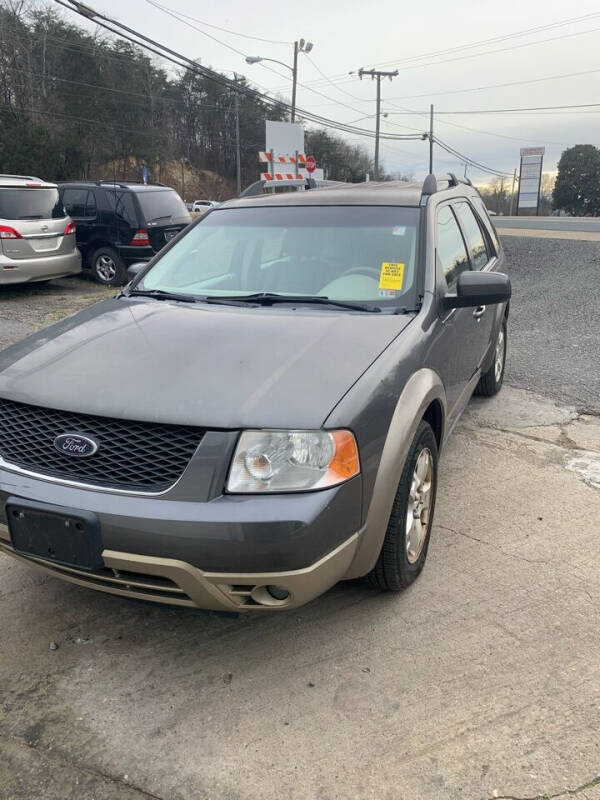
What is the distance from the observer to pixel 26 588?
2.92 meters

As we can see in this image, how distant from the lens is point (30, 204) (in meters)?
9.30

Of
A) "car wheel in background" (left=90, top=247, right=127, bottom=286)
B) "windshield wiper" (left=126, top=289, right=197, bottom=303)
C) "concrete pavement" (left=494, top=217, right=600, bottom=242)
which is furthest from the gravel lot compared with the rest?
"concrete pavement" (left=494, top=217, right=600, bottom=242)

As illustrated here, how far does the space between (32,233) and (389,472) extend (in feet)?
27.6

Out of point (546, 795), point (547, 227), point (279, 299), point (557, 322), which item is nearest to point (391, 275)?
point (279, 299)

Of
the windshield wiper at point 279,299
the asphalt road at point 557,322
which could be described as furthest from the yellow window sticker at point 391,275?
the asphalt road at point 557,322

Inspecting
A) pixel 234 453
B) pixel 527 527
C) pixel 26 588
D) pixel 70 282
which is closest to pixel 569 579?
pixel 527 527

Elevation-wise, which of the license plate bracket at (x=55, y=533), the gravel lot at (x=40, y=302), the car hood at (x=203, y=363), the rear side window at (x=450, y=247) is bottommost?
the gravel lot at (x=40, y=302)

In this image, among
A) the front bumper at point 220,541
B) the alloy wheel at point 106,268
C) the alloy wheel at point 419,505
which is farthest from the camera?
the alloy wheel at point 106,268

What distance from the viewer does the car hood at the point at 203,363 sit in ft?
7.07

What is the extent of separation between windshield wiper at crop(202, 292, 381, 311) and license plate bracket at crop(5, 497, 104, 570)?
1422 mm

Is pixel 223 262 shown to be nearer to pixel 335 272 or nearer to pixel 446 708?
pixel 335 272

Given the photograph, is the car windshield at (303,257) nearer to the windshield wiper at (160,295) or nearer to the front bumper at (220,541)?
the windshield wiper at (160,295)

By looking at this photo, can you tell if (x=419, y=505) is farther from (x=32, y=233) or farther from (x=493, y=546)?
(x=32, y=233)

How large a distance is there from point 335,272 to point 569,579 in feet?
6.08
